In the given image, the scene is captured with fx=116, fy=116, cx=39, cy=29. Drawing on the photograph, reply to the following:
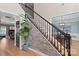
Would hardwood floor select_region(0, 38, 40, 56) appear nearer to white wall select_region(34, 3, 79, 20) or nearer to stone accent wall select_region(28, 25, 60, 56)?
stone accent wall select_region(28, 25, 60, 56)

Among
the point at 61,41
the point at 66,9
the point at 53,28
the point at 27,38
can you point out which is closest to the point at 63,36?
the point at 61,41

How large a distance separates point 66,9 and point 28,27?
0.75 metres

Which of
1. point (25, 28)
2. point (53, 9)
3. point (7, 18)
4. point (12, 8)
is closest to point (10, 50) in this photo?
point (25, 28)

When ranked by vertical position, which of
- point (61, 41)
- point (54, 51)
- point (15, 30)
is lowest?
point (54, 51)

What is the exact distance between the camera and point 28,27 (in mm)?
2119

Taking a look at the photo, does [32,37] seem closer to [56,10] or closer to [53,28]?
[53,28]

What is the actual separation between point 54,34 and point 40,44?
311 millimetres

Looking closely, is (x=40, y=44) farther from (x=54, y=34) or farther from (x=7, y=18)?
(x=7, y=18)

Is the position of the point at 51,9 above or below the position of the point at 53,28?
above

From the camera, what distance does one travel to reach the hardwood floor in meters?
2.11

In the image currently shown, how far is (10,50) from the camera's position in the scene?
211 cm

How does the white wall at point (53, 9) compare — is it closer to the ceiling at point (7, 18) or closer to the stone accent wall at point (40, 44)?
the stone accent wall at point (40, 44)

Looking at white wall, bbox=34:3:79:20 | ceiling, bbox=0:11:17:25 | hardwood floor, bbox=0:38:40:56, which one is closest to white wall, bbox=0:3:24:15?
ceiling, bbox=0:11:17:25

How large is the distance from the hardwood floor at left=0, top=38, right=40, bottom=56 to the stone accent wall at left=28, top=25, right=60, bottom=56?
14 centimetres
